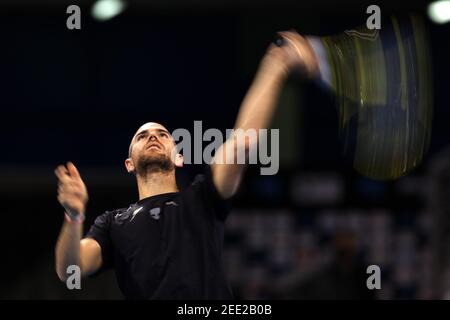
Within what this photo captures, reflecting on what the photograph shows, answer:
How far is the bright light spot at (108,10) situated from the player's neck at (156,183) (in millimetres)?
8516

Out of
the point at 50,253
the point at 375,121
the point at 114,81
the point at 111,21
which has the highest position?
the point at 111,21

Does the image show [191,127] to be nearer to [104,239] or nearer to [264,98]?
[104,239]

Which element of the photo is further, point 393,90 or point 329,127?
point 329,127

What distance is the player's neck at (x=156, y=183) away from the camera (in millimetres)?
4816

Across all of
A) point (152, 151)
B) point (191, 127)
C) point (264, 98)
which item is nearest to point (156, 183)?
point (152, 151)

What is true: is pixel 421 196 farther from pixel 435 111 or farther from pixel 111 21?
pixel 111 21

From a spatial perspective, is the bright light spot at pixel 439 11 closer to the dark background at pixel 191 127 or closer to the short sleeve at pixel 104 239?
the dark background at pixel 191 127

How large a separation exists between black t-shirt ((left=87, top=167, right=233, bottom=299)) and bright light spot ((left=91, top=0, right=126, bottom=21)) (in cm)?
864

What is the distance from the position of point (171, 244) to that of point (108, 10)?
907 cm

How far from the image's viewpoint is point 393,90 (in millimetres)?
5273

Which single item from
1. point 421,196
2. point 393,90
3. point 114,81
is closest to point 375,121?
point 393,90

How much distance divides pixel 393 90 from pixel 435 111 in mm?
7907

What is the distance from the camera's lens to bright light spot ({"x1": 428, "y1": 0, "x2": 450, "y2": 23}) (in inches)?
496

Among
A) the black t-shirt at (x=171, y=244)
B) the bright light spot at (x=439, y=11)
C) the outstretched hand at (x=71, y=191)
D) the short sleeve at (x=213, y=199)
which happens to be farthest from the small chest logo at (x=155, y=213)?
the bright light spot at (x=439, y=11)
